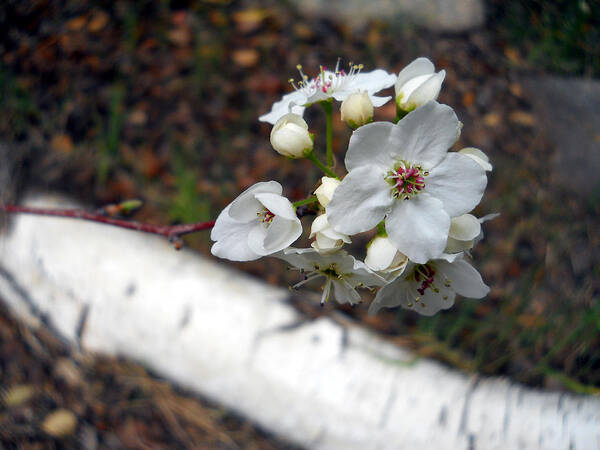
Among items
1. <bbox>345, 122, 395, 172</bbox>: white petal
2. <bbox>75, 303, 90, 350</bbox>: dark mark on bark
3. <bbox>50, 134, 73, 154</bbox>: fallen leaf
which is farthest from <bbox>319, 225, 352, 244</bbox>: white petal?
<bbox>50, 134, 73, 154</bbox>: fallen leaf

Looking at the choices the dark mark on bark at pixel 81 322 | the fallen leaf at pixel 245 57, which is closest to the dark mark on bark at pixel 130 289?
the dark mark on bark at pixel 81 322

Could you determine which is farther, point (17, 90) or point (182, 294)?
point (17, 90)

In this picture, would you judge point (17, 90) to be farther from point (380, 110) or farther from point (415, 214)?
point (415, 214)

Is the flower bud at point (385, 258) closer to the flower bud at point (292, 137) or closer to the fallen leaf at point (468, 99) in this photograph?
the flower bud at point (292, 137)

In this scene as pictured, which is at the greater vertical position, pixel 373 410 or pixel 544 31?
pixel 544 31

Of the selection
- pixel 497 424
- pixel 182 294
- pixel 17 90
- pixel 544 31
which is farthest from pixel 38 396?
pixel 544 31

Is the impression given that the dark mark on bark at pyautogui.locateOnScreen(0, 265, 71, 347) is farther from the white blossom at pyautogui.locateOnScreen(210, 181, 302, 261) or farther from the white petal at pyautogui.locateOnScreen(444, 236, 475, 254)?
the white petal at pyautogui.locateOnScreen(444, 236, 475, 254)

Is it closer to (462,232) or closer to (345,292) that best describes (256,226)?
(345,292)
